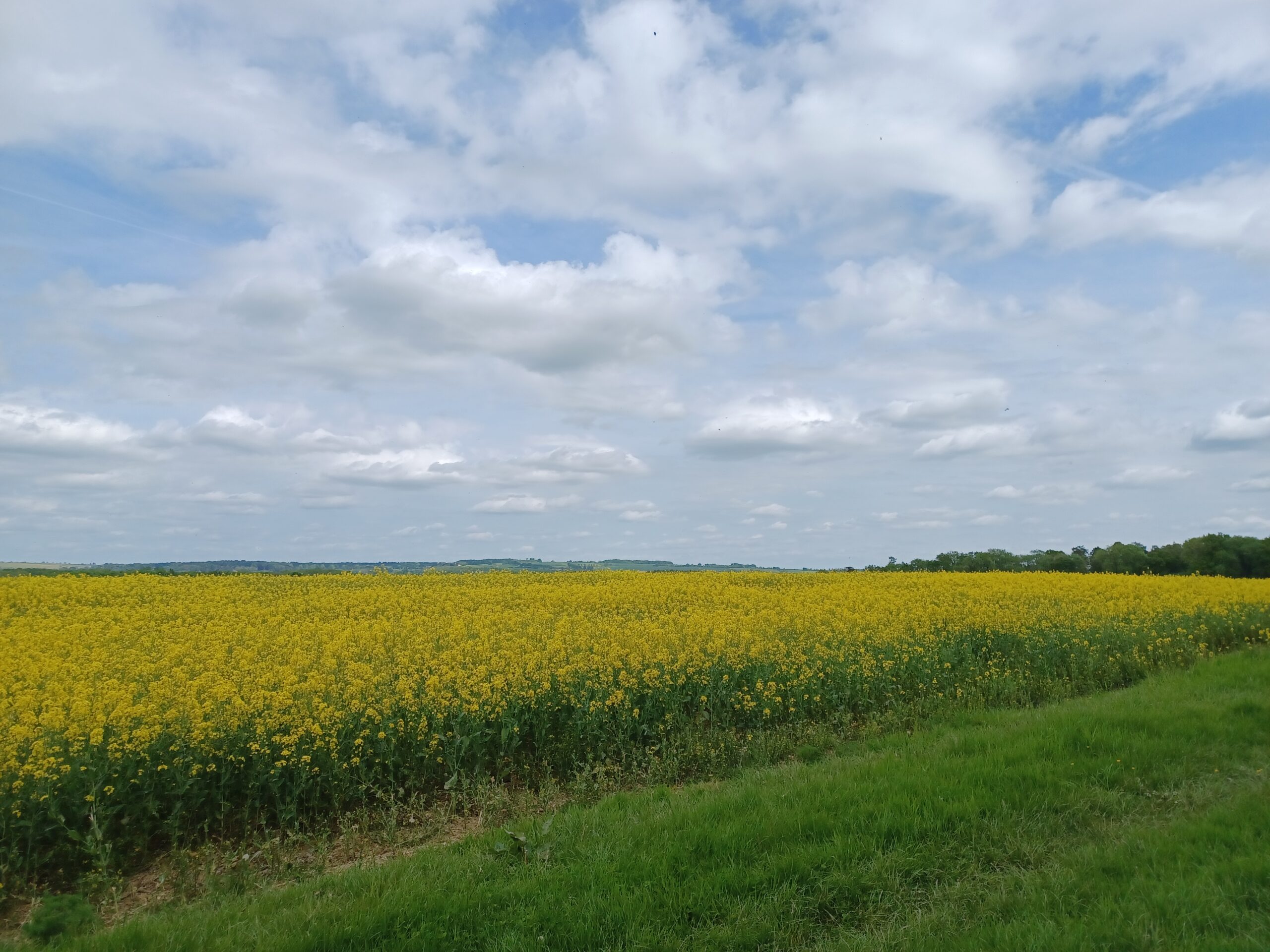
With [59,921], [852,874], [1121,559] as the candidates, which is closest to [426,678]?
[59,921]

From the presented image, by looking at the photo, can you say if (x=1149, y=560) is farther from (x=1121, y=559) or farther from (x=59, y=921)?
(x=59, y=921)

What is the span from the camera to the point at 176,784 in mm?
6930

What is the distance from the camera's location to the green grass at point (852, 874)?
173 inches

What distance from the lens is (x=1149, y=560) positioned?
1522 inches

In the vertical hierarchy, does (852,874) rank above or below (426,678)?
below

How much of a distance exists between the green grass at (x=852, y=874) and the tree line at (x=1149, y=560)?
3010 cm

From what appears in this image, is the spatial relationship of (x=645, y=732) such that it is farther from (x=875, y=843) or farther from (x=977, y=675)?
(x=977, y=675)

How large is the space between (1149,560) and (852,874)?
4185 cm

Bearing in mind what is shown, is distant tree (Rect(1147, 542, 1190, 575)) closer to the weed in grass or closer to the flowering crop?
the flowering crop

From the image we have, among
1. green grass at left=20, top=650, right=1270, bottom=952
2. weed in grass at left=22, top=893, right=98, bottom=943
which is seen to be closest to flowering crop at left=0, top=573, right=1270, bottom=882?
weed in grass at left=22, top=893, right=98, bottom=943

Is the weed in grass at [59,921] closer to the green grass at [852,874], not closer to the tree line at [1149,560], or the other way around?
the green grass at [852,874]

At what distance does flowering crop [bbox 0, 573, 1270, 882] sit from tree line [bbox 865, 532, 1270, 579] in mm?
20595

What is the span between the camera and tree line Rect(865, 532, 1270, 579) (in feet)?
121

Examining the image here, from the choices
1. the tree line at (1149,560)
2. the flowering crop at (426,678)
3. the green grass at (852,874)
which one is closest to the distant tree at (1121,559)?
the tree line at (1149,560)
